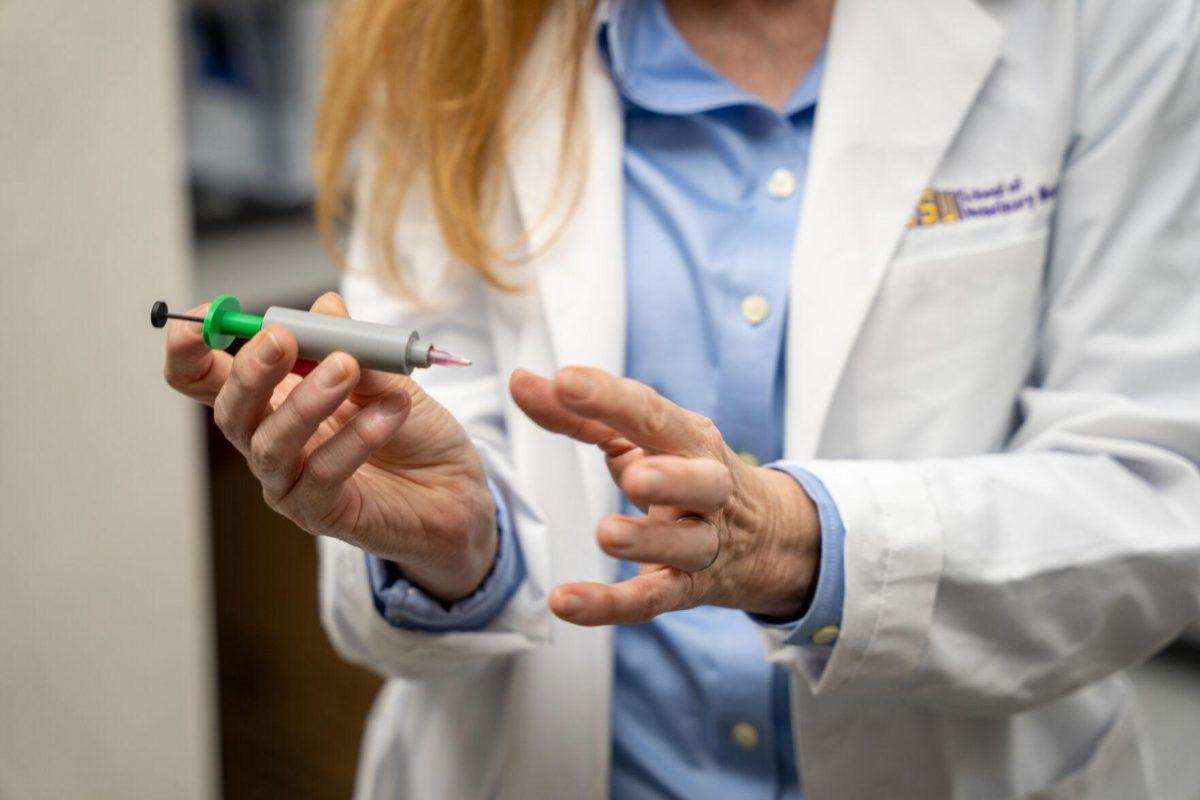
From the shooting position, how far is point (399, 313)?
0.73m

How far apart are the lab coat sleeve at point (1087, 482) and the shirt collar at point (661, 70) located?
183 millimetres

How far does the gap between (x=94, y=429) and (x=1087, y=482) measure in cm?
78

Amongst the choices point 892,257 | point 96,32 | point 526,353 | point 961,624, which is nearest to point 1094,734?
point 961,624

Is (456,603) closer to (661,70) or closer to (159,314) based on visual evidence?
(159,314)

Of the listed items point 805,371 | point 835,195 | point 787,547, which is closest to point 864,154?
point 835,195

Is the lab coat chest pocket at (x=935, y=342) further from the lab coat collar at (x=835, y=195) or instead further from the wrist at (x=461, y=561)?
the wrist at (x=461, y=561)

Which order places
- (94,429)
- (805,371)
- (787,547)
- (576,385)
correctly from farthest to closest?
1. (94,429)
2. (805,371)
3. (787,547)
4. (576,385)

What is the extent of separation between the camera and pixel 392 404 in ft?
1.44

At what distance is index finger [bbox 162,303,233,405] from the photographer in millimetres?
447

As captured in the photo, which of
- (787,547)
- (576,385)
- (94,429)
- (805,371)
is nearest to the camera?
(576,385)

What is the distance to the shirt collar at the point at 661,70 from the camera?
Result: 0.66 m

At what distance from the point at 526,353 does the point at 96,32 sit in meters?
0.48

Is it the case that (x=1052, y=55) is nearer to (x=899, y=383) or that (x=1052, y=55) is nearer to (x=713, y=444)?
(x=899, y=383)

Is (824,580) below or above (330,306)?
below
